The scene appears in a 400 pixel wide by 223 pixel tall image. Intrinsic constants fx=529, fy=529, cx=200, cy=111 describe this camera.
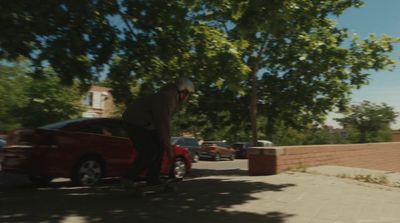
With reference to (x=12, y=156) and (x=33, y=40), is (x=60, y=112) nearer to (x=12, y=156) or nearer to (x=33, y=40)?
(x=12, y=156)

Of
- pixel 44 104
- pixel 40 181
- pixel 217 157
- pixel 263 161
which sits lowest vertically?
pixel 40 181

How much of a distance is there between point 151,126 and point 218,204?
141 centimetres

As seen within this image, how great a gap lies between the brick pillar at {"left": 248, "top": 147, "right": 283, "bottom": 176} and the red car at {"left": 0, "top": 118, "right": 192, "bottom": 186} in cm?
277

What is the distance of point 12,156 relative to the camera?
31.9 feet

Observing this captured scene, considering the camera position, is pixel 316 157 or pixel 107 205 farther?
pixel 316 157

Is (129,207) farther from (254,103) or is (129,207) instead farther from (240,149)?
(240,149)

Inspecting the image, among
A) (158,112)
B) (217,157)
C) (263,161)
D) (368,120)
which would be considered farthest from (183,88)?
(368,120)

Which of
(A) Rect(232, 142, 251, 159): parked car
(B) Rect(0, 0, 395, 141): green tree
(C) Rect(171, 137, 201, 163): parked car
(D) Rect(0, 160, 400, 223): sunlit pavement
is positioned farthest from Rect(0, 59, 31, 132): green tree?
(D) Rect(0, 160, 400, 223): sunlit pavement

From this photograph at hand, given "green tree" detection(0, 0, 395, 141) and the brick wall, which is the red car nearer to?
"green tree" detection(0, 0, 395, 141)

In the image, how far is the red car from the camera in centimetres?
948

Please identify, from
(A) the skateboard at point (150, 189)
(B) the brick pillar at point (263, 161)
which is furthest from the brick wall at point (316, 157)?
(A) the skateboard at point (150, 189)

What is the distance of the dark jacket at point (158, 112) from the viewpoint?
7047 millimetres

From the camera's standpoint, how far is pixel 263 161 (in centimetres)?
1177

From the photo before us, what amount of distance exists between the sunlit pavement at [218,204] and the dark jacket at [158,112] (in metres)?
0.96
